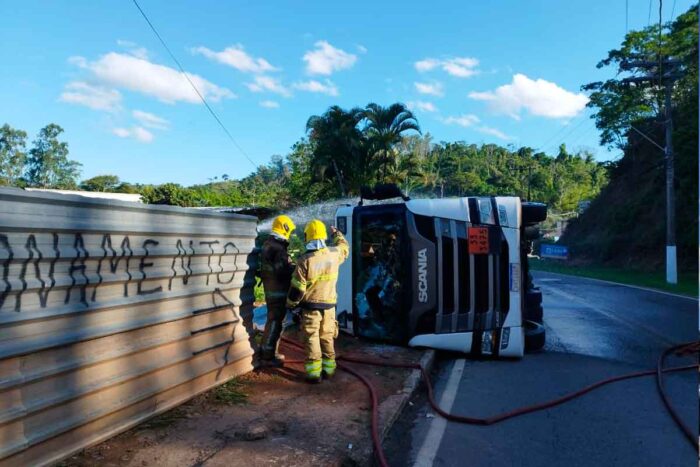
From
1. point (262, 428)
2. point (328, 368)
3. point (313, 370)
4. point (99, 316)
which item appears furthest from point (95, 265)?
point (328, 368)

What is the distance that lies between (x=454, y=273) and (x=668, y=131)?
2142 centimetres

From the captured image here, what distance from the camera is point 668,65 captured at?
24.0m

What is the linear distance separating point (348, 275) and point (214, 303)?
2617 millimetres

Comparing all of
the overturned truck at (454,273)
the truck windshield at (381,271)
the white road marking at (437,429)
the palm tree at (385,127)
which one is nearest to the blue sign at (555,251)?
the palm tree at (385,127)

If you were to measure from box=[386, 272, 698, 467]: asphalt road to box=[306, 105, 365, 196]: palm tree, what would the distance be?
48.5 feet

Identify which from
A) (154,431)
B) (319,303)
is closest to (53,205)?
(154,431)

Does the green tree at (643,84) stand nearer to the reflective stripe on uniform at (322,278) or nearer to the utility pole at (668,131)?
the utility pole at (668,131)

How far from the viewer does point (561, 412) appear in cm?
477

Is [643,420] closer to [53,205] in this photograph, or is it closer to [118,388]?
[118,388]

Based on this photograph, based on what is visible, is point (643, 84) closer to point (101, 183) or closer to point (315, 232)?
point (315, 232)

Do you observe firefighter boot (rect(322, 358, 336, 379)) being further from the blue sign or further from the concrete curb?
the blue sign

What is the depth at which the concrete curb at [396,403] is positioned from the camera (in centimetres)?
427

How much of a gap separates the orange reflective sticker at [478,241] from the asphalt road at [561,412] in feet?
4.76

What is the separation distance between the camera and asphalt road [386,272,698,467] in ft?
12.6
